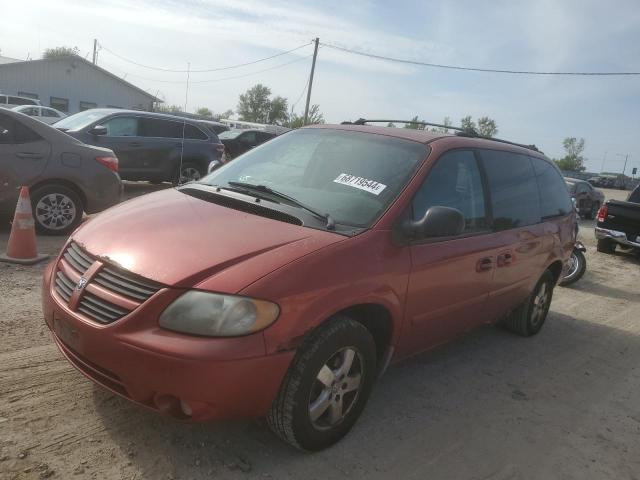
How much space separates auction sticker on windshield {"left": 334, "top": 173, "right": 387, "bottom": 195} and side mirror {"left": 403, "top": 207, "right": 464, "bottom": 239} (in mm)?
278

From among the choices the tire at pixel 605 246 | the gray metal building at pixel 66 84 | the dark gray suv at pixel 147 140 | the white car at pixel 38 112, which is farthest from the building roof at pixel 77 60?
the tire at pixel 605 246

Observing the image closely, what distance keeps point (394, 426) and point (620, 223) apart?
932 centimetres

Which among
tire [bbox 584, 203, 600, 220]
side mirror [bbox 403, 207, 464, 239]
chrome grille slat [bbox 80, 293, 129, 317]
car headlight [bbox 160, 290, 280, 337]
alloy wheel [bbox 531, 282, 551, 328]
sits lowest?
tire [bbox 584, 203, 600, 220]

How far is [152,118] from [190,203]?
920 cm

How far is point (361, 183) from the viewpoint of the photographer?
10.8 feet

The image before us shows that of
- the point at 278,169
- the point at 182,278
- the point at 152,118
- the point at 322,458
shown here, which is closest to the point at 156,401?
the point at 182,278

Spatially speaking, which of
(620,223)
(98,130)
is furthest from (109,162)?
(620,223)

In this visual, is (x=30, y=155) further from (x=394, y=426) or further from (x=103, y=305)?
(x=394, y=426)

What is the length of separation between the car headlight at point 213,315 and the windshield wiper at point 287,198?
76 centimetres

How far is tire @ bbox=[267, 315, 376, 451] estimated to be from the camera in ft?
8.43

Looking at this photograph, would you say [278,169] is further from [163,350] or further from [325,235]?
[163,350]

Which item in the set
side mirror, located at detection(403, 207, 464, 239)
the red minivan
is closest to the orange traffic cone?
the red minivan

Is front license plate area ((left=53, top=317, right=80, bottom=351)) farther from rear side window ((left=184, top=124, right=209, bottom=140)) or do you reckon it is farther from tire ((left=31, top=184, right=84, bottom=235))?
rear side window ((left=184, top=124, right=209, bottom=140))

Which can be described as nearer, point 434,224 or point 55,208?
point 434,224
